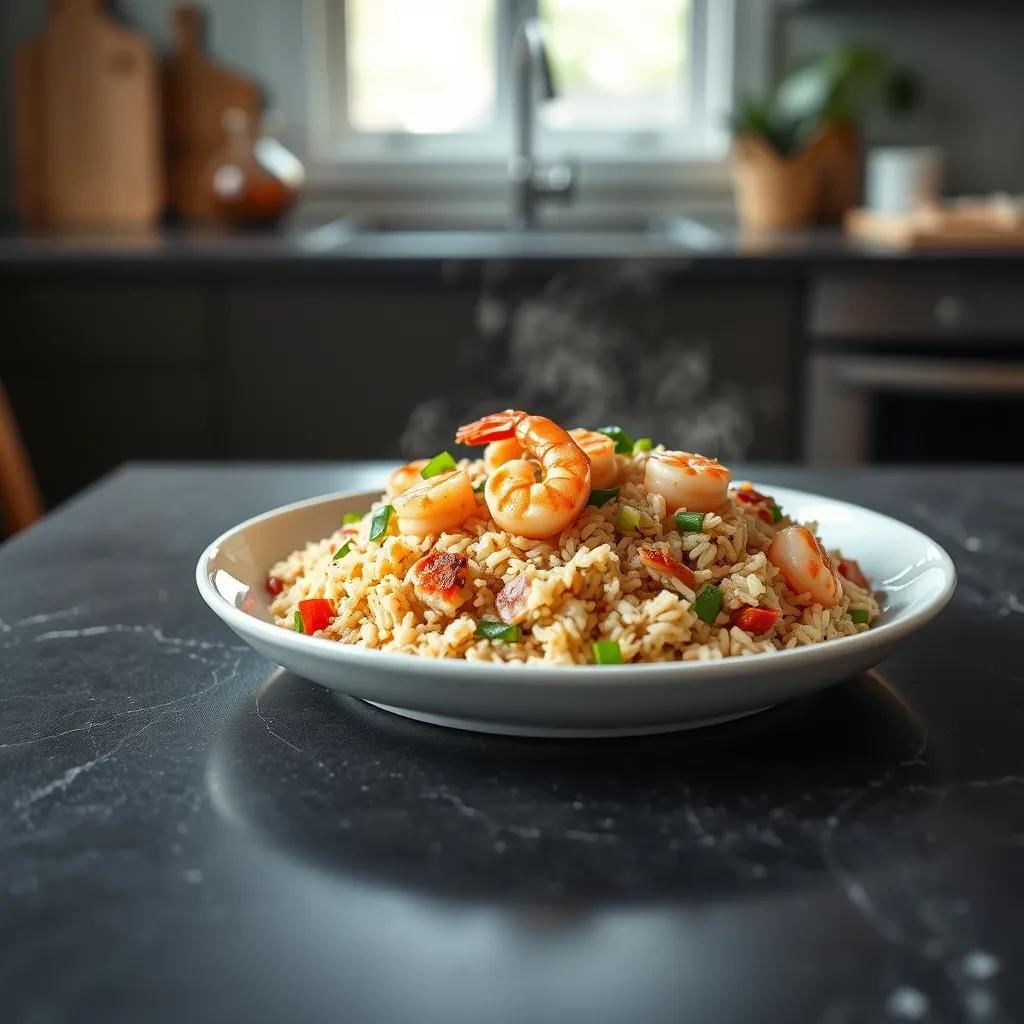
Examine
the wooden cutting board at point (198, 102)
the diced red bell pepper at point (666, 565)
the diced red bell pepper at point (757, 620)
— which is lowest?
the diced red bell pepper at point (757, 620)

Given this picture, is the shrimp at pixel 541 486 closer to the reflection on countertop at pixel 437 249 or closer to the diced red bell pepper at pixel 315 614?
the diced red bell pepper at pixel 315 614

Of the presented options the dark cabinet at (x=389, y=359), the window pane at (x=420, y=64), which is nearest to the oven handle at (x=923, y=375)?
the dark cabinet at (x=389, y=359)

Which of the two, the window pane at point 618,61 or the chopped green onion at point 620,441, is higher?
the window pane at point 618,61

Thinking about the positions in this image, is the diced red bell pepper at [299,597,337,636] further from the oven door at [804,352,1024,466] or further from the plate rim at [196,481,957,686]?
the oven door at [804,352,1024,466]

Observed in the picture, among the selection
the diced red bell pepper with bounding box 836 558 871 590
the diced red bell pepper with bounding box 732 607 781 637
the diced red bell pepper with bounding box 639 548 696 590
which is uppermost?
the diced red bell pepper with bounding box 639 548 696 590

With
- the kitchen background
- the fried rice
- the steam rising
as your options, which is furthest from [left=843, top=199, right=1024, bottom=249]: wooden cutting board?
the fried rice

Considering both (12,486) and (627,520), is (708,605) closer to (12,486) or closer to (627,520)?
(627,520)
